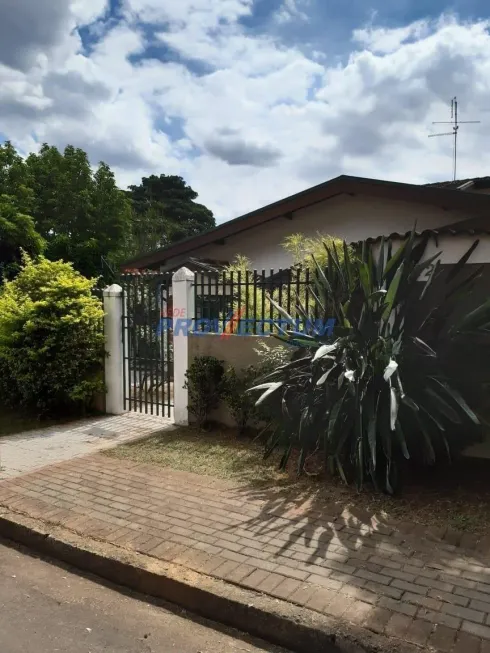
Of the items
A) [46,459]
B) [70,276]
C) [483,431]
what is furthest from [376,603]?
[70,276]

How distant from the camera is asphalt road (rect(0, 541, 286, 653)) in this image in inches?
114

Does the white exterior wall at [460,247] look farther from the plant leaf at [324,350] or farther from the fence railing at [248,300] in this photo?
the plant leaf at [324,350]

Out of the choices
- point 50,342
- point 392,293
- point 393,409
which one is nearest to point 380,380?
point 393,409

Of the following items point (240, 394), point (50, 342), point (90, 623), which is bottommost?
point (90, 623)

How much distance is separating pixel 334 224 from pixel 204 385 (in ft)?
18.5

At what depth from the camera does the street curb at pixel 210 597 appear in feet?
9.18

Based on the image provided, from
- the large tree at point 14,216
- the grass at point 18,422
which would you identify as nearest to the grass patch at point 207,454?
the grass at point 18,422

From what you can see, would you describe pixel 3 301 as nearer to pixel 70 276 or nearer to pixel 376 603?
pixel 70 276

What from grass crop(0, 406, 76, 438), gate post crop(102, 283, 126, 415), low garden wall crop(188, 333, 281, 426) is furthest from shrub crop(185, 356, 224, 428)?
grass crop(0, 406, 76, 438)

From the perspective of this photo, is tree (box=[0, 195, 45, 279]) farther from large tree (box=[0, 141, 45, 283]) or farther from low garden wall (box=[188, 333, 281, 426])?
low garden wall (box=[188, 333, 281, 426])

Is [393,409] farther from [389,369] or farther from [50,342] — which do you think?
[50,342]

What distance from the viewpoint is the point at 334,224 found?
11188mm

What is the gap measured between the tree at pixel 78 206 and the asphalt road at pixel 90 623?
20362 mm

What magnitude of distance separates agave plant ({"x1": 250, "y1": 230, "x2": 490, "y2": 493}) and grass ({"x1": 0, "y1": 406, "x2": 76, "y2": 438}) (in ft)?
13.3
